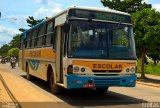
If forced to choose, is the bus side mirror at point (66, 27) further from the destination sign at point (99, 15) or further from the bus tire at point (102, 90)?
the bus tire at point (102, 90)

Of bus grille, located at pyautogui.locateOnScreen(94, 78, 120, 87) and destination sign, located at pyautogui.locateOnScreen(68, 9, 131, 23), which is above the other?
destination sign, located at pyautogui.locateOnScreen(68, 9, 131, 23)

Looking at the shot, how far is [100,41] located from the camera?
44.9 feet

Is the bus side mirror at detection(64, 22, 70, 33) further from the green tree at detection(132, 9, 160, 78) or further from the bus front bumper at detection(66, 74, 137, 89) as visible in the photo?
the green tree at detection(132, 9, 160, 78)

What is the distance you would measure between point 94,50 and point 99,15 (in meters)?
1.41

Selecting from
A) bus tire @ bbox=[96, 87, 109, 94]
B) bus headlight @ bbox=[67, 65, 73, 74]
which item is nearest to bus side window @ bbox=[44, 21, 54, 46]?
bus tire @ bbox=[96, 87, 109, 94]

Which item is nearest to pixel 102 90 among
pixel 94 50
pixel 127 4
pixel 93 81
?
pixel 93 81

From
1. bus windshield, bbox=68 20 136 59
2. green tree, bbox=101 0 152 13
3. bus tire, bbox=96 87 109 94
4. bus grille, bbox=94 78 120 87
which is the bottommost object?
bus tire, bbox=96 87 109 94

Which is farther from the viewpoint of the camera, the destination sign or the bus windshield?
the destination sign

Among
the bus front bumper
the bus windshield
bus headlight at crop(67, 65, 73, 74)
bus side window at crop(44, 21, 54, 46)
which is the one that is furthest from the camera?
bus side window at crop(44, 21, 54, 46)

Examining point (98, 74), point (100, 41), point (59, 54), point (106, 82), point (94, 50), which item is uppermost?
point (100, 41)

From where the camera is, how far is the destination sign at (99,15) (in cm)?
1374

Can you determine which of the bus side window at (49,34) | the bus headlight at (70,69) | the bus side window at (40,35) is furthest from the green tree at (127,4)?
the bus headlight at (70,69)

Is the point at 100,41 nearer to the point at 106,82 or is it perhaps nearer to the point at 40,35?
the point at 106,82

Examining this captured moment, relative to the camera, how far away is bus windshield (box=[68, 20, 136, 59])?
1332 centimetres
